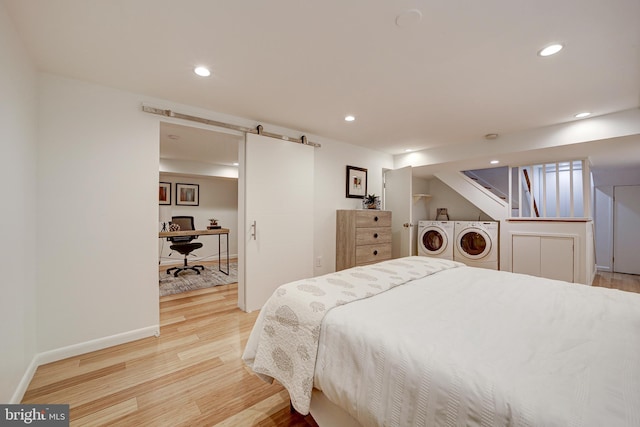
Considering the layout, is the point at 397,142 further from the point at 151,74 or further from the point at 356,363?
the point at 356,363

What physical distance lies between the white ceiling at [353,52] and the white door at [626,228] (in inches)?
138

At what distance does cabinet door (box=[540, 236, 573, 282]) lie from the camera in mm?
3424

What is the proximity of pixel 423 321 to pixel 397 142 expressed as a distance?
317 centimetres

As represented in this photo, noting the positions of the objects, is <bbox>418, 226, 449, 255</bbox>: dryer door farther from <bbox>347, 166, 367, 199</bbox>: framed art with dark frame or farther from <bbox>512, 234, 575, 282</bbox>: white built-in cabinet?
<bbox>347, 166, 367, 199</bbox>: framed art with dark frame

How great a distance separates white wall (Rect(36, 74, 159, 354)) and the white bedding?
6.53ft

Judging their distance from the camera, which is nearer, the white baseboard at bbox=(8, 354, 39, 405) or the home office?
the white baseboard at bbox=(8, 354, 39, 405)

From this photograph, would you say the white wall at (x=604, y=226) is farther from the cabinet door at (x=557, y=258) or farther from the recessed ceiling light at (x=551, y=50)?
the recessed ceiling light at (x=551, y=50)

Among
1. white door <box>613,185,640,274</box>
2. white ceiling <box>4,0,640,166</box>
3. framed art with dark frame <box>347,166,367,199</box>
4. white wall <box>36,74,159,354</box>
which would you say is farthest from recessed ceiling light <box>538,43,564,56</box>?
white door <box>613,185,640,274</box>

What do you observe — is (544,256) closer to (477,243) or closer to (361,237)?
(477,243)

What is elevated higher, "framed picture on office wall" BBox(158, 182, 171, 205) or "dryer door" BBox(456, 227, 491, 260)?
"framed picture on office wall" BBox(158, 182, 171, 205)

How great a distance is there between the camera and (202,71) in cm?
→ 193

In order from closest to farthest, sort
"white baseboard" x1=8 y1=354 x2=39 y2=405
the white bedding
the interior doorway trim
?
the white bedding, "white baseboard" x1=8 y1=354 x2=39 y2=405, the interior doorway trim

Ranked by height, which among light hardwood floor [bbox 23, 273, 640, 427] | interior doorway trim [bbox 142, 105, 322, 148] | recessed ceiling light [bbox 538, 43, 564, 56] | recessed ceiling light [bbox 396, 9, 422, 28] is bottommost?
light hardwood floor [bbox 23, 273, 640, 427]

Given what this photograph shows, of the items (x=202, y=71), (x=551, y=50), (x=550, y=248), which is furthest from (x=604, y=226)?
(x=202, y=71)
